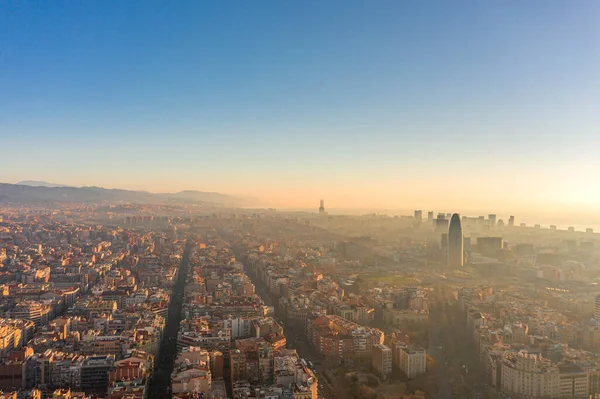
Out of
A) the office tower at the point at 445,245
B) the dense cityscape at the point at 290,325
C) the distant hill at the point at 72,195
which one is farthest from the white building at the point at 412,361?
A: the distant hill at the point at 72,195

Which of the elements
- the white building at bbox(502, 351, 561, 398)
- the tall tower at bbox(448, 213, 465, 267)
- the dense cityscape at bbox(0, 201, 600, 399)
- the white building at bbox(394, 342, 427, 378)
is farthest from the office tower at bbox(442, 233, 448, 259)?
the white building at bbox(502, 351, 561, 398)

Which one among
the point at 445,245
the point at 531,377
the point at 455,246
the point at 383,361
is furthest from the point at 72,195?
the point at 531,377

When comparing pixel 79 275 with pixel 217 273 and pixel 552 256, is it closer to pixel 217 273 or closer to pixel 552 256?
pixel 217 273

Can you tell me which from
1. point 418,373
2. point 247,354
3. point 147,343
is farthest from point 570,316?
point 147,343

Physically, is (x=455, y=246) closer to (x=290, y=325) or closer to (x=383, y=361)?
(x=290, y=325)

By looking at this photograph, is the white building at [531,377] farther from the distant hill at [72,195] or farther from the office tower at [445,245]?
the distant hill at [72,195]

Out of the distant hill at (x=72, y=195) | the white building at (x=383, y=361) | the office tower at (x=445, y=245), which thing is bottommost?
the white building at (x=383, y=361)
